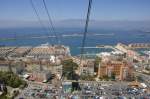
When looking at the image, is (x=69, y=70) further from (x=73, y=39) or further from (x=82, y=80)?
(x=73, y=39)

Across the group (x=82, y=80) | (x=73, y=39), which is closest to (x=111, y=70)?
(x=82, y=80)

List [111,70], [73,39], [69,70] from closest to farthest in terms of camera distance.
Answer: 1. [111,70]
2. [69,70]
3. [73,39]

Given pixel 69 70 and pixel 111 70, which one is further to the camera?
pixel 69 70

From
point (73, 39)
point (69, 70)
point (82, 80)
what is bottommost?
point (82, 80)

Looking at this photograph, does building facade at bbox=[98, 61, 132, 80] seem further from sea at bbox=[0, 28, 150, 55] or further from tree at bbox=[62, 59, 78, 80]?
sea at bbox=[0, 28, 150, 55]

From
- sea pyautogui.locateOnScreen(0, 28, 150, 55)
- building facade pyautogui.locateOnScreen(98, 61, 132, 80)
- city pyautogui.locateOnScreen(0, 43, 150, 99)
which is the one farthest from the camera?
sea pyautogui.locateOnScreen(0, 28, 150, 55)

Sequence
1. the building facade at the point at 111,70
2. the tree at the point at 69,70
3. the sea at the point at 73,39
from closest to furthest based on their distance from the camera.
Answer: the building facade at the point at 111,70 < the tree at the point at 69,70 < the sea at the point at 73,39

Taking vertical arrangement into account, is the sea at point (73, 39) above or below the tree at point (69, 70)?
above

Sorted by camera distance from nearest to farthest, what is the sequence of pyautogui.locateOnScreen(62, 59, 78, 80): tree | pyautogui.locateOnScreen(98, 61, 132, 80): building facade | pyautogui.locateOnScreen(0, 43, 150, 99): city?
pyautogui.locateOnScreen(0, 43, 150, 99): city, pyautogui.locateOnScreen(98, 61, 132, 80): building facade, pyautogui.locateOnScreen(62, 59, 78, 80): tree

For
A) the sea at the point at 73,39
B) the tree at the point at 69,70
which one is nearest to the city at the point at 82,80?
the tree at the point at 69,70

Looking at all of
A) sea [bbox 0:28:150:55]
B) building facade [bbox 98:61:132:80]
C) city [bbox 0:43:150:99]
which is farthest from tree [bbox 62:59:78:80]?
sea [bbox 0:28:150:55]

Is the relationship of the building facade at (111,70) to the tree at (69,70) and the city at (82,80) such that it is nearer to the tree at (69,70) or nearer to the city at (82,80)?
the city at (82,80)

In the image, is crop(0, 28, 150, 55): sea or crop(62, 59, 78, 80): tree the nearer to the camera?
crop(62, 59, 78, 80): tree
